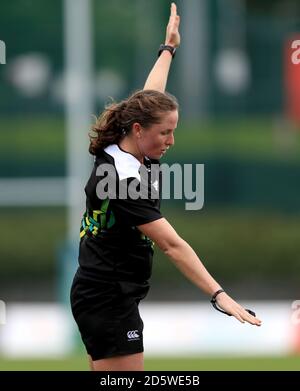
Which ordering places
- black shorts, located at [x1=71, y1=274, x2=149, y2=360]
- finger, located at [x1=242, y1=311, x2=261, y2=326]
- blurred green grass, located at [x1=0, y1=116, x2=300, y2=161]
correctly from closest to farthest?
finger, located at [x1=242, y1=311, x2=261, y2=326]
black shorts, located at [x1=71, y1=274, x2=149, y2=360]
blurred green grass, located at [x1=0, y1=116, x2=300, y2=161]

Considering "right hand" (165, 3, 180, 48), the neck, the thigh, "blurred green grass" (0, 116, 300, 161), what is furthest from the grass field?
the neck

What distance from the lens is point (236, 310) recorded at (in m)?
5.34

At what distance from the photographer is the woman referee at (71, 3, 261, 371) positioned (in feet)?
18.3

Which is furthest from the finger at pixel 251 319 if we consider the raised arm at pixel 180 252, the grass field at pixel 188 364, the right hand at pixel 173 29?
the grass field at pixel 188 364

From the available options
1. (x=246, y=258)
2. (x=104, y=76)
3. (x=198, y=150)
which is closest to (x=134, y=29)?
(x=104, y=76)

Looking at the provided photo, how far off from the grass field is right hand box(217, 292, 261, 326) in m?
4.98

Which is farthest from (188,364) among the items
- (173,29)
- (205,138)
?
(173,29)

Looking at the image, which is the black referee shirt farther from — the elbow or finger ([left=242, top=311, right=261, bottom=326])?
finger ([left=242, top=311, right=261, bottom=326])

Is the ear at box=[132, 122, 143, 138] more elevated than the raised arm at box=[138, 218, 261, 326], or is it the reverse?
the ear at box=[132, 122, 143, 138]

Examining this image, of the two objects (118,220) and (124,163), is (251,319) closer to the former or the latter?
(118,220)

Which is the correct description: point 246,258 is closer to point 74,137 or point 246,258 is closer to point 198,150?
point 198,150

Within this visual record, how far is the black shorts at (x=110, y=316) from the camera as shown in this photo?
571 centimetres

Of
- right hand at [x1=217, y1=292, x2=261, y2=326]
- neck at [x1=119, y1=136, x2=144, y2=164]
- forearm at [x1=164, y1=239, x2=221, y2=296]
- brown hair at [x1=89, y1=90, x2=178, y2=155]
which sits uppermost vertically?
brown hair at [x1=89, y1=90, x2=178, y2=155]

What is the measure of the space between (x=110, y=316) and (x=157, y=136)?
3.12ft
